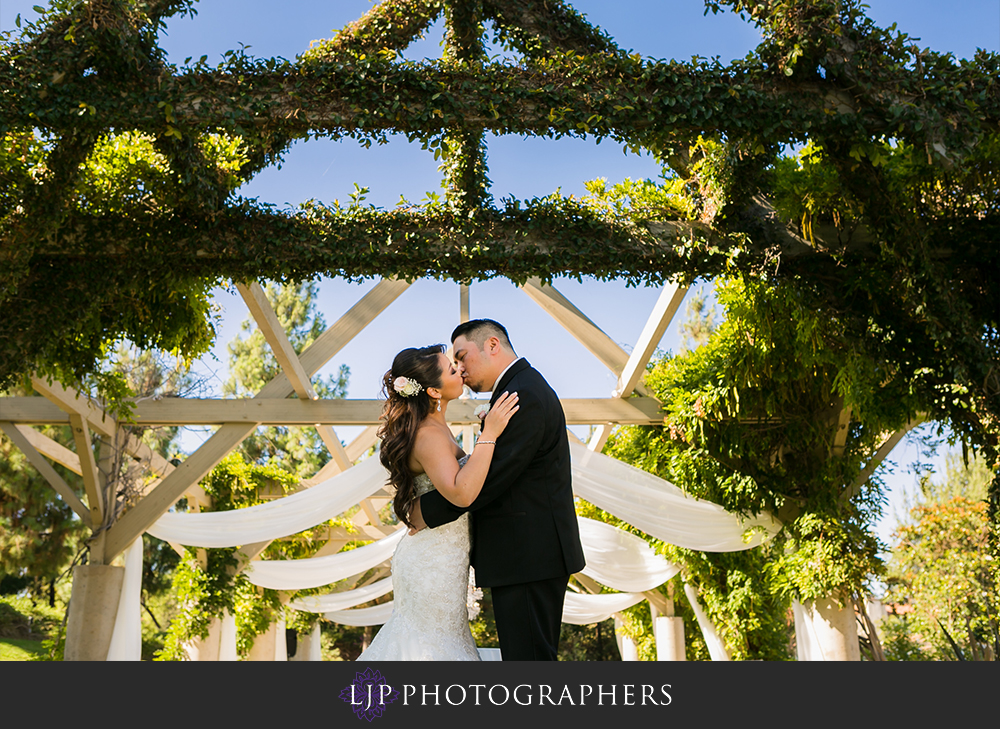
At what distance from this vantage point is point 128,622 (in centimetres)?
580

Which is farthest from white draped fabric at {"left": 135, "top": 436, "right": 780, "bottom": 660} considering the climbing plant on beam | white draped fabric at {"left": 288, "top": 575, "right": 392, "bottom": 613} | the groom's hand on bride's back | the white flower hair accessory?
the white flower hair accessory

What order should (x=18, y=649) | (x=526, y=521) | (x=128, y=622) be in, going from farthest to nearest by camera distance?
(x=18, y=649), (x=128, y=622), (x=526, y=521)

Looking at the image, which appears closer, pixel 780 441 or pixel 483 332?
pixel 483 332

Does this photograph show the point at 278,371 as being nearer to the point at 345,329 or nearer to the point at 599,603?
the point at 599,603

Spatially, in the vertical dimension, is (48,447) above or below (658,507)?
above

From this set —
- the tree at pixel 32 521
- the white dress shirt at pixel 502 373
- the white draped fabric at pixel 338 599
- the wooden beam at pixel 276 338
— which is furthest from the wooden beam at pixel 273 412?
the tree at pixel 32 521

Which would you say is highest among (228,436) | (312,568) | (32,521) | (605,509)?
(32,521)

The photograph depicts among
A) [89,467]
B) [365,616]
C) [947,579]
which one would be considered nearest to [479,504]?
[89,467]

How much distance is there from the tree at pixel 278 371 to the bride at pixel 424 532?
49.3 ft

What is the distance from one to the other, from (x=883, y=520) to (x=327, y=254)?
4680mm

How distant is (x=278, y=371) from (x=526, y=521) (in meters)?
16.9

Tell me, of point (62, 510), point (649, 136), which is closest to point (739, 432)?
point (649, 136)

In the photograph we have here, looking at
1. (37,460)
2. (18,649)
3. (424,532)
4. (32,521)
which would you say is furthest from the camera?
(18,649)
